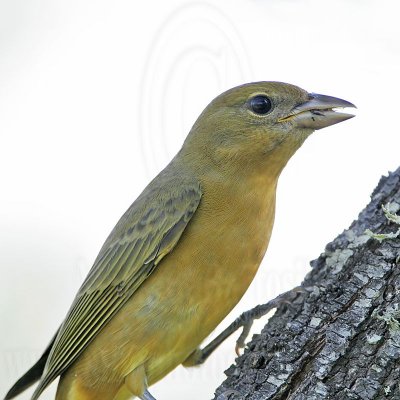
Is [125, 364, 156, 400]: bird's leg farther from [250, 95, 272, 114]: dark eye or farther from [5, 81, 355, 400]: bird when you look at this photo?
[250, 95, 272, 114]: dark eye

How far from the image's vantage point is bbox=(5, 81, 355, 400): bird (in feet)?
13.5

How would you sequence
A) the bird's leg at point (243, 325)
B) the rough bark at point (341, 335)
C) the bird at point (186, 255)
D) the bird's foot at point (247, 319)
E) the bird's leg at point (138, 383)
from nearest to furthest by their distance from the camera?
the rough bark at point (341, 335) < the bird's leg at point (243, 325) < the bird at point (186, 255) < the bird's leg at point (138, 383) < the bird's foot at point (247, 319)

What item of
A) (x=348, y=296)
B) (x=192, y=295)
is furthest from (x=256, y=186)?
(x=348, y=296)

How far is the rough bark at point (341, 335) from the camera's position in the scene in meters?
3.10

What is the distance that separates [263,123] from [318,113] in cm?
38

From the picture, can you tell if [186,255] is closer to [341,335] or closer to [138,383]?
[138,383]

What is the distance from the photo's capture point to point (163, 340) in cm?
411

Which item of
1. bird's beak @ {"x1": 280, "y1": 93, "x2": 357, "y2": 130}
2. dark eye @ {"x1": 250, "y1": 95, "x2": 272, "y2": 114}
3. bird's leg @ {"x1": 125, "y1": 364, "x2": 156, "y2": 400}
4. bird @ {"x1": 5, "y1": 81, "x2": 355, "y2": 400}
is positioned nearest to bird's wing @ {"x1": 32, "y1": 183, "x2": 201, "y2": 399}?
bird @ {"x1": 5, "y1": 81, "x2": 355, "y2": 400}

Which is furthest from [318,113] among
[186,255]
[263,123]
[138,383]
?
[138,383]

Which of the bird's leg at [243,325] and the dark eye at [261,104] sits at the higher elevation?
the dark eye at [261,104]

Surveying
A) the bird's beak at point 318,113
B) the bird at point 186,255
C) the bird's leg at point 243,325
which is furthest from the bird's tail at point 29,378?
the bird's beak at point 318,113

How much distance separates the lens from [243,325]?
4.61 m

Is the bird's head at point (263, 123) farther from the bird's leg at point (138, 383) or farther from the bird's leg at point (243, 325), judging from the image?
the bird's leg at point (138, 383)

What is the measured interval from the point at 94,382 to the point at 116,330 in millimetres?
420
